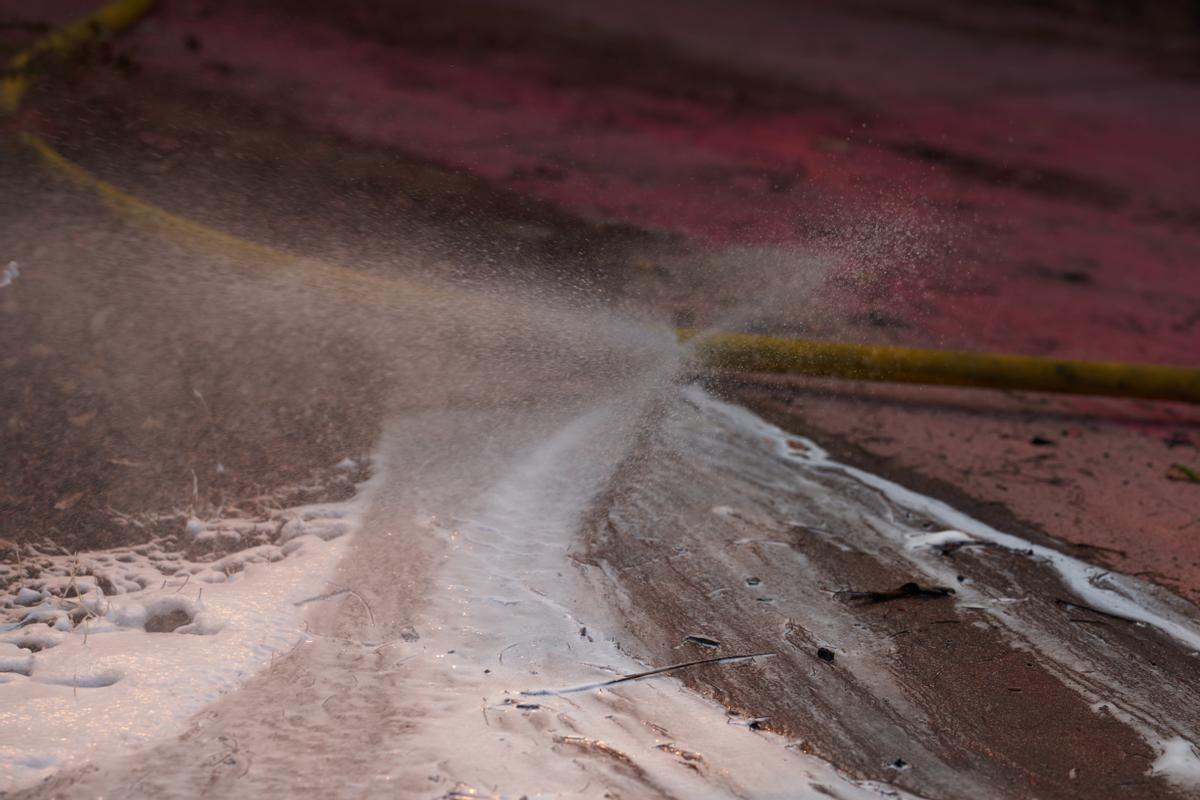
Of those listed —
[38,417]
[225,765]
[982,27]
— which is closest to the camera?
[225,765]

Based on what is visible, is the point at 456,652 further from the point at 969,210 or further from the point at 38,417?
the point at 969,210

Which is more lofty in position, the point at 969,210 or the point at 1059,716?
the point at 969,210

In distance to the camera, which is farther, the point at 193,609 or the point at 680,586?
the point at 680,586

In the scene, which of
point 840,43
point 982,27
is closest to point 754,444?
point 840,43

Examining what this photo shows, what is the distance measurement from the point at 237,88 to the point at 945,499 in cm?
428

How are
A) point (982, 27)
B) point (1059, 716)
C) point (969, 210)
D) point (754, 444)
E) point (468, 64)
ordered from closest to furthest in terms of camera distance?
point (1059, 716), point (754, 444), point (969, 210), point (468, 64), point (982, 27)

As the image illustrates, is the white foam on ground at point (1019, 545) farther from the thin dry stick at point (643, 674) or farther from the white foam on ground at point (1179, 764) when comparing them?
the thin dry stick at point (643, 674)

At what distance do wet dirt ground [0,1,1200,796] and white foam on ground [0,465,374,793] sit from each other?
0.41 feet

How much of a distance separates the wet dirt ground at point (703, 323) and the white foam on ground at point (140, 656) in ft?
0.41

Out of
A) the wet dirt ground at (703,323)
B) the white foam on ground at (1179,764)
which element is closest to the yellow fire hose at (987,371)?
the wet dirt ground at (703,323)

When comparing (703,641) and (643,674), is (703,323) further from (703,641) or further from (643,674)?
(643,674)

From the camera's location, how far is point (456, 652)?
6.44 ft

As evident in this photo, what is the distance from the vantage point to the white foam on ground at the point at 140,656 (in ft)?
5.61

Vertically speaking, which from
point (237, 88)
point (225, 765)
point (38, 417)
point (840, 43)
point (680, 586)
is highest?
point (840, 43)
